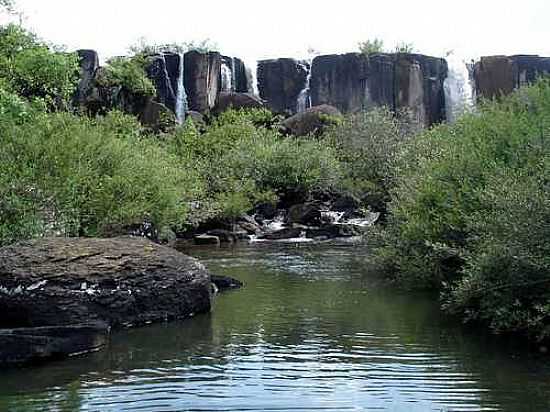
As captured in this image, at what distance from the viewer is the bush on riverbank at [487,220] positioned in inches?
493

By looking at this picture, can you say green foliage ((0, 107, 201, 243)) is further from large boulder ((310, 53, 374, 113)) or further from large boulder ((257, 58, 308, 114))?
large boulder ((310, 53, 374, 113))

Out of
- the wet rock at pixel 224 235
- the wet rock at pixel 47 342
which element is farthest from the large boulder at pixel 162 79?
the wet rock at pixel 47 342

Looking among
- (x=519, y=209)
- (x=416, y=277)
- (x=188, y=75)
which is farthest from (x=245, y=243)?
(x=188, y=75)

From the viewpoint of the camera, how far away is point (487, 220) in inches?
569

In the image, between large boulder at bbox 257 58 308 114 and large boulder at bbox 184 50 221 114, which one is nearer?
large boulder at bbox 184 50 221 114

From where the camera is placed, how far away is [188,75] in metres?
58.7

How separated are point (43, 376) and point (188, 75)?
49.1m

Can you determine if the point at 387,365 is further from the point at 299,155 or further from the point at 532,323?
the point at 299,155

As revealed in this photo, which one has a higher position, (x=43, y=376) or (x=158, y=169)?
(x=158, y=169)

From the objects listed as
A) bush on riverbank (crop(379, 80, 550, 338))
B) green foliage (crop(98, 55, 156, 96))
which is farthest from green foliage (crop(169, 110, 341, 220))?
bush on riverbank (crop(379, 80, 550, 338))

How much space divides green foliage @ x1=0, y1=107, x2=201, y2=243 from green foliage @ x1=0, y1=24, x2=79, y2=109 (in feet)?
6.73

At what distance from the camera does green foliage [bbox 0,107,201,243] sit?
17.4 metres

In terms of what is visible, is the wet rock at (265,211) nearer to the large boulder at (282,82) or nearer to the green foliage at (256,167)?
the green foliage at (256,167)

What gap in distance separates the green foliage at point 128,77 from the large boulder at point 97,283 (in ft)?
136
